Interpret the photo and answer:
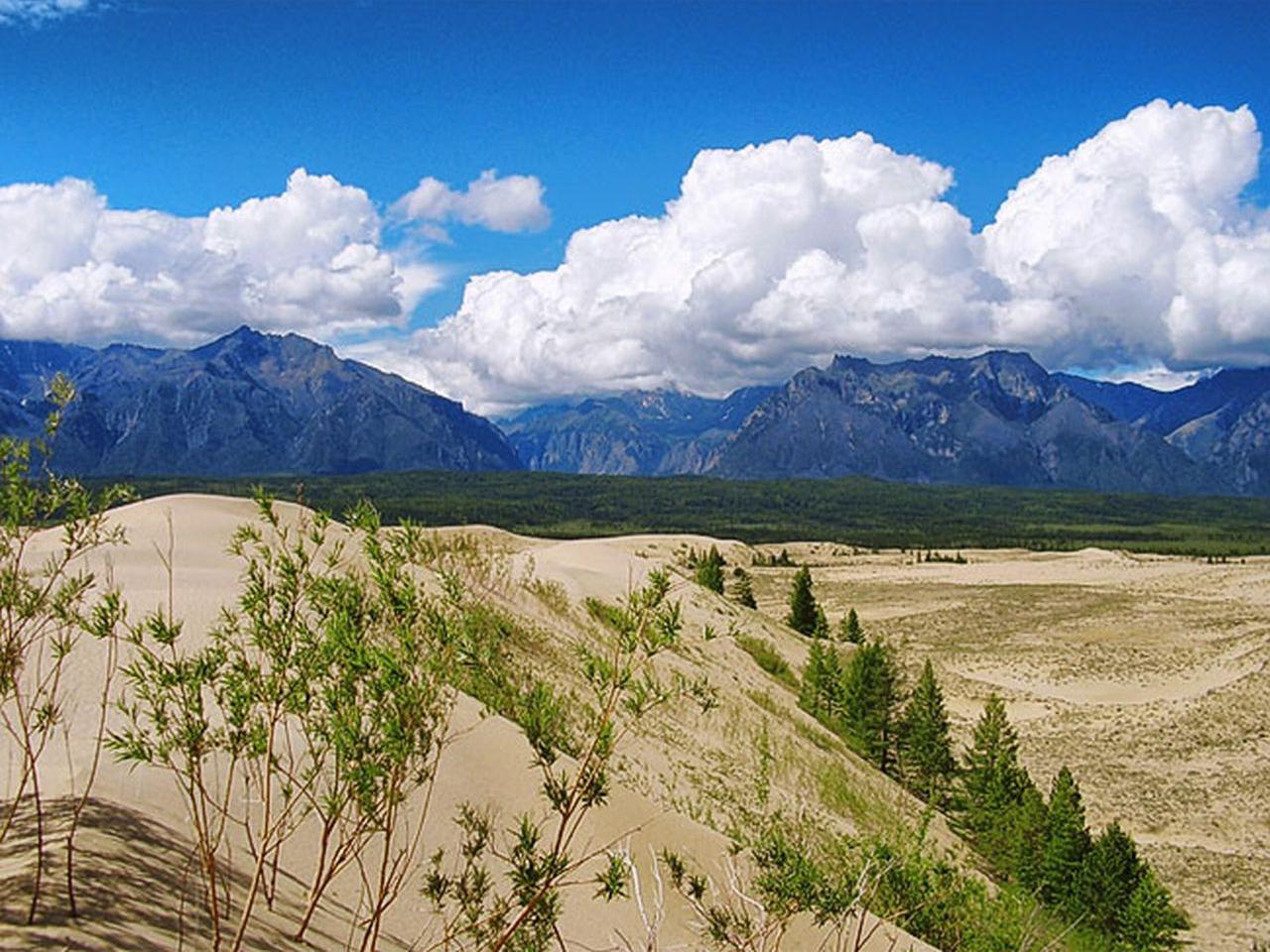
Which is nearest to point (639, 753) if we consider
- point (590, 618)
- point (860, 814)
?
point (860, 814)

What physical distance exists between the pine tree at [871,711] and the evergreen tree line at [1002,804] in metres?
0.03

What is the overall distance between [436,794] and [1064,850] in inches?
617

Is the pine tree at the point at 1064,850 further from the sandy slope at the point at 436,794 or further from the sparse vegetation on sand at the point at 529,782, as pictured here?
the sandy slope at the point at 436,794

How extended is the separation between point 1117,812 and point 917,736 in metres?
8.55

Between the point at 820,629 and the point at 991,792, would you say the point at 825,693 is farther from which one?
the point at 820,629

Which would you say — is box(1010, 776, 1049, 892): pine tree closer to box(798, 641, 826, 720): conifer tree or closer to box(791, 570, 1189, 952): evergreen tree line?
box(791, 570, 1189, 952): evergreen tree line

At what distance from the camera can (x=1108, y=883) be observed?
66.3 ft

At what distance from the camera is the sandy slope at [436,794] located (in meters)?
6.98

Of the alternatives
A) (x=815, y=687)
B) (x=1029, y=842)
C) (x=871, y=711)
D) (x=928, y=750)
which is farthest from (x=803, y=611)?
(x=1029, y=842)

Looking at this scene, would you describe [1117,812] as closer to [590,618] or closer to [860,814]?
[860,814]

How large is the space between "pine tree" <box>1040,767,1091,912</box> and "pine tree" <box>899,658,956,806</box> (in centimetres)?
642

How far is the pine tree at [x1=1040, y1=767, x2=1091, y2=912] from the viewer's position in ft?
68.1

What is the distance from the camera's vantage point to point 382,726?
523 cm

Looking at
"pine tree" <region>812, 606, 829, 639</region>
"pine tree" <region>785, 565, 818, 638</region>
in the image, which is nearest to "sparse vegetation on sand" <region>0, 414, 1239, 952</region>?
"pine tree" <region>812, 606, 829, 639</region>
